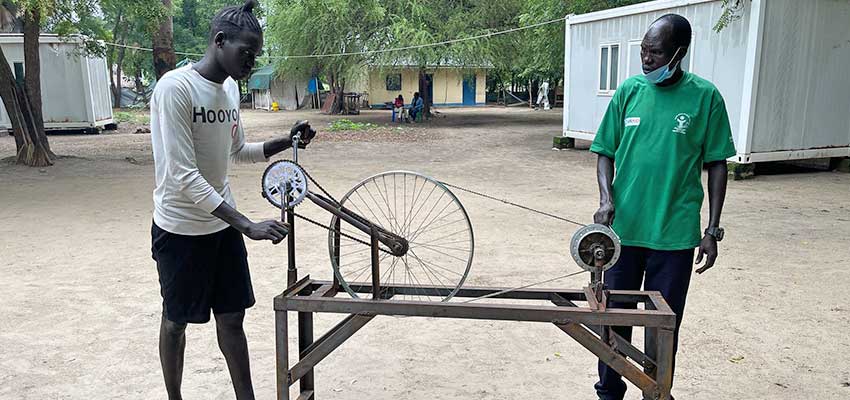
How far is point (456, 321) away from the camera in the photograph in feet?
13.8

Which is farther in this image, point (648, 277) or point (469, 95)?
point (469, 95)

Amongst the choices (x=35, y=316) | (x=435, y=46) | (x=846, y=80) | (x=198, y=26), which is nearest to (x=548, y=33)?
(x=435, y=46)

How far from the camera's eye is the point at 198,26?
3628cm

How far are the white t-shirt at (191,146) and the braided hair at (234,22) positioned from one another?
202 millimetres

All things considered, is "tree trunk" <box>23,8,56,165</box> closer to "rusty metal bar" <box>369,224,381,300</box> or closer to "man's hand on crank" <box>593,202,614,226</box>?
"rusty metal bar" <box>369,224,381,300</box>

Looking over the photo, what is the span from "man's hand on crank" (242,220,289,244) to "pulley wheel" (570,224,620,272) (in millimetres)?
1073

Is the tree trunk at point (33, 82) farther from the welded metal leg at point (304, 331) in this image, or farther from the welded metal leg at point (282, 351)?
the welded metal leg at point (282, 351)

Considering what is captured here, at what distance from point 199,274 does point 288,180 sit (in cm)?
54

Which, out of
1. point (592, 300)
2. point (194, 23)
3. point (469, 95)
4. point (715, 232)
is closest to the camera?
point (592, 300)

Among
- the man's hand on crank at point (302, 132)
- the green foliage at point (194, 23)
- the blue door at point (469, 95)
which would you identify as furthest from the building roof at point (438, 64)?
the man's hand on crank at point (302, 132)

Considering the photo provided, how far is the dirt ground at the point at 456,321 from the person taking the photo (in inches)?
131

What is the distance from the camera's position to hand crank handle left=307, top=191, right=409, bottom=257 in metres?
2.53

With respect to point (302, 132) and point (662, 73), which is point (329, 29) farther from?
point (662, 73)

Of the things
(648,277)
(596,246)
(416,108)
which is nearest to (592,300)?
(596,246)
